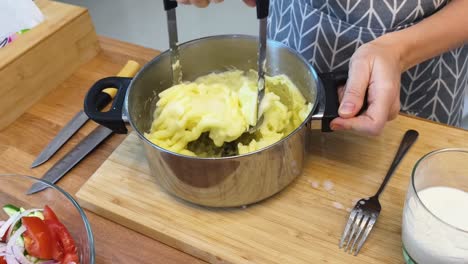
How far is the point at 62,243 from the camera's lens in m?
0.61

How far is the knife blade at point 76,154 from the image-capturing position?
774mm

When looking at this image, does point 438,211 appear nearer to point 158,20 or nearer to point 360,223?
point 360,223

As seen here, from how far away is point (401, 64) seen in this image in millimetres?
775

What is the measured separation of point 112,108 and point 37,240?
22 centimetres

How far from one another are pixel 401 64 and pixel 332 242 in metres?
0.33

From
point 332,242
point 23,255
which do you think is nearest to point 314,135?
point 332,242

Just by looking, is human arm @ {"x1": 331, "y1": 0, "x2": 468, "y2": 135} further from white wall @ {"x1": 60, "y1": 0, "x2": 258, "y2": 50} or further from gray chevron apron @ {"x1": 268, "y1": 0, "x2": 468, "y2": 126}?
white wall @ {"x1": 60, "y1": 0, "x2": 258, "y2": 50}

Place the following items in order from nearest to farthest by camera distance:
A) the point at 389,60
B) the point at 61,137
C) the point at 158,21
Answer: the point at 389,60 → the point at 61,137 → the point at 158,21

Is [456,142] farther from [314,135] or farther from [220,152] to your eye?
[220,152]

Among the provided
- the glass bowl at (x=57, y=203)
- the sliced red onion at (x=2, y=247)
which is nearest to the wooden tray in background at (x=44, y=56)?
the glass bowl at (x=57, y=203)

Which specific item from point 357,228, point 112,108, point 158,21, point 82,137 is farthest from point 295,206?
point 158,21

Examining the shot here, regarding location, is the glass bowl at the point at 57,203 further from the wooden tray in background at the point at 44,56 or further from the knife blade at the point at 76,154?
the wooden tray in background at the point at 44,56

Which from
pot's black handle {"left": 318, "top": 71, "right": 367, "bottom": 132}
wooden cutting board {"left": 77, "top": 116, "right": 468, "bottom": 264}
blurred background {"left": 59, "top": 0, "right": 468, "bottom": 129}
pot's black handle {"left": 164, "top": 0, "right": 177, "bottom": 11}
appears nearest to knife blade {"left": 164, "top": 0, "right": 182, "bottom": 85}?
pot's black handle {"left": 164, "top": 0, "right": 177, "bottom": 11}

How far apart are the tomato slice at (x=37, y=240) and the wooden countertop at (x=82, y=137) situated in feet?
0.30
